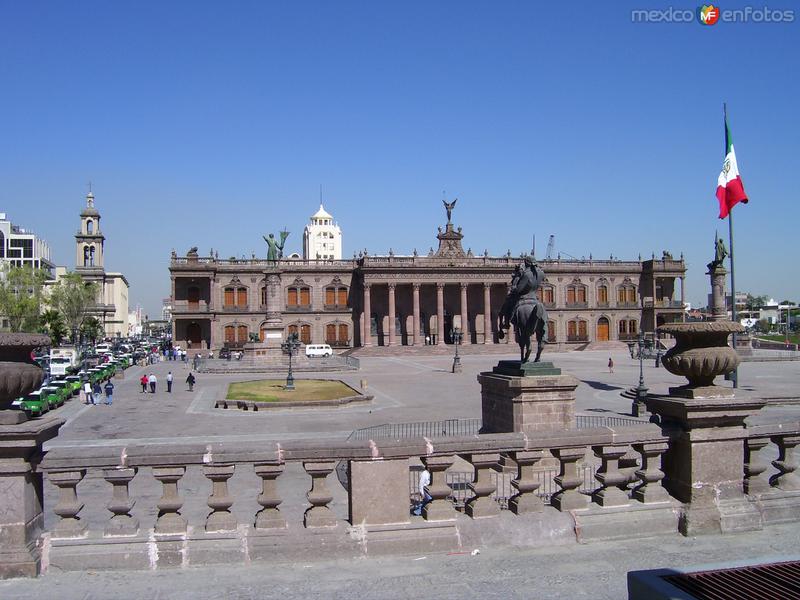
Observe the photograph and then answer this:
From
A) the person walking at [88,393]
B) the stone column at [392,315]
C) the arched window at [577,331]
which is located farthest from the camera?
the arched window at [577,331]

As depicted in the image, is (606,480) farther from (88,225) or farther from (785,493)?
(88,225)

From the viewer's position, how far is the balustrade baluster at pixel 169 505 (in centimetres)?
595

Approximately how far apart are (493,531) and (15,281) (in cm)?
6782

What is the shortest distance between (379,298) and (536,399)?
2796 inches

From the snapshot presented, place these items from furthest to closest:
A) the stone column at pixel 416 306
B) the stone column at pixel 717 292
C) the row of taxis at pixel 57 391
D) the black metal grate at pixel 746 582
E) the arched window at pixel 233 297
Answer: the arched window at pixel 233 297
the stone column at pixel 416 306
the stone column at pixel 717 292
the row of taxis at pixel 57 391
the black metal grate at pixel 746 582

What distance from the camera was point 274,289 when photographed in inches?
2253

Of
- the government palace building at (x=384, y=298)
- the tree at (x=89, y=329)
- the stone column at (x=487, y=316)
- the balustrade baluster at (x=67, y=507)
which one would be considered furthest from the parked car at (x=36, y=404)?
the stone column at (x=487, y=316)

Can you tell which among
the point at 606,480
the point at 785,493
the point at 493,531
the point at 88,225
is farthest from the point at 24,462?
the point at 88,225

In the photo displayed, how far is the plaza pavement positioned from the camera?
17.9ft

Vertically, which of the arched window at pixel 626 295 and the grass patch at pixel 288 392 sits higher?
the arched window at pixel 626 295

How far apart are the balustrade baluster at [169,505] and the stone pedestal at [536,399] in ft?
25.7

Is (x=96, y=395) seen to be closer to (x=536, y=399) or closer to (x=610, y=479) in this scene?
(x=536, y=399)

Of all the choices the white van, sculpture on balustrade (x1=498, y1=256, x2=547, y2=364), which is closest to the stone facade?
the white van

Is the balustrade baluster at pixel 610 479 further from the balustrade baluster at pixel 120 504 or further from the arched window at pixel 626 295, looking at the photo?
the arched window at pixel 626 295
